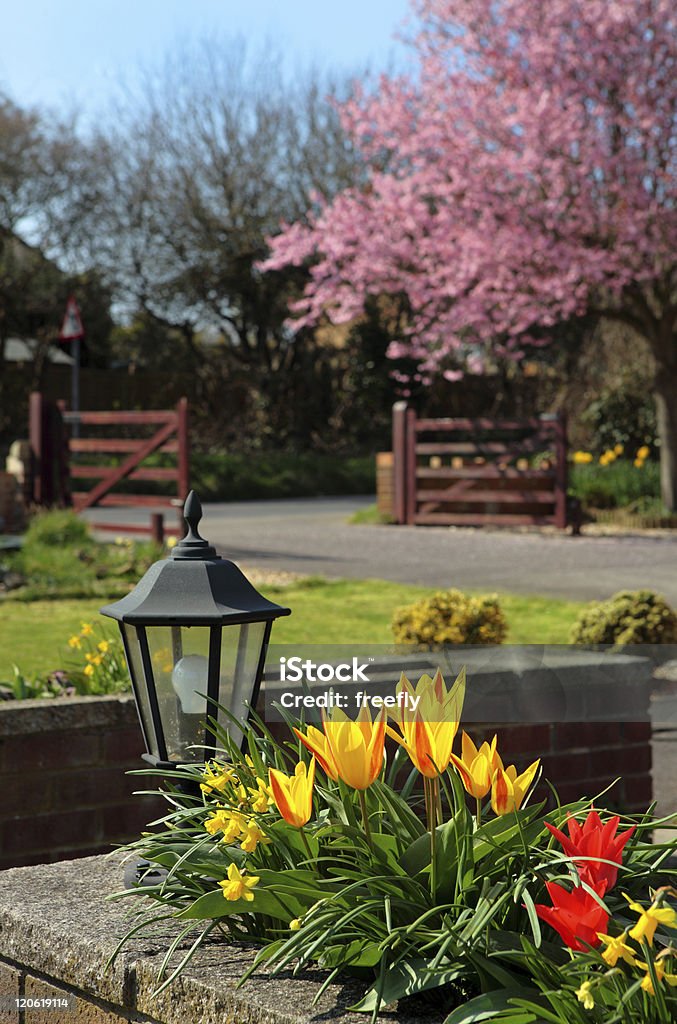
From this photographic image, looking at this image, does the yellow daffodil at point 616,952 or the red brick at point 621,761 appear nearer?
the yellow daffodil at point 616,952

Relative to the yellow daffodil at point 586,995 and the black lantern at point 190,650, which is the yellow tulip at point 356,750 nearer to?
the yellow daffodil at point 586,995

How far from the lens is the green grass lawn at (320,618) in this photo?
25.3ft

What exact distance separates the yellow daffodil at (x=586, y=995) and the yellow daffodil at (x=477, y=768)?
14.8 inches

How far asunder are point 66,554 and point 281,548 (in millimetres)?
3450

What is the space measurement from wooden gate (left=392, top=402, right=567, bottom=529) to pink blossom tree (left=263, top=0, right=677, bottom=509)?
57.9 inches

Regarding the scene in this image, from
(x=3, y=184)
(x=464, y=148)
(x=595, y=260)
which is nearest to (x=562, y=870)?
(x=595, y=260)

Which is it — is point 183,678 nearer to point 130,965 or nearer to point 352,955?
point 130,965

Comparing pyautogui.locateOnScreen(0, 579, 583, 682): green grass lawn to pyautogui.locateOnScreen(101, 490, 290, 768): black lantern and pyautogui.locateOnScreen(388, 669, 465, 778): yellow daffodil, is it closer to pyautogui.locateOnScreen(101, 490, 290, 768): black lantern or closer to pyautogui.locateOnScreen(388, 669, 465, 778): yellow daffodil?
pyautogui.locateOnScreen(101, 490, 290, 768): black lantern

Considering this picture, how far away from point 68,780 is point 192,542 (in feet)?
4.51

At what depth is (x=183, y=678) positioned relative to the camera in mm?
2703

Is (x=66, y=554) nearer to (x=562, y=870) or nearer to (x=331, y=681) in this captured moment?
(x=331, y=681)

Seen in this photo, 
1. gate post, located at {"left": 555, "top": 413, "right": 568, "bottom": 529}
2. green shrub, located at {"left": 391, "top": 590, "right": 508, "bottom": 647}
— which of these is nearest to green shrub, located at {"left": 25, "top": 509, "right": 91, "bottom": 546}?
gate post, located at {"left": 555, "top": 413, "right": 568, "bottom": 529}

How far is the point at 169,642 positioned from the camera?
270cm

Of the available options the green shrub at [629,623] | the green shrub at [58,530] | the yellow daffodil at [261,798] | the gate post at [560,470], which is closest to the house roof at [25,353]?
the gate post at [560,470]
